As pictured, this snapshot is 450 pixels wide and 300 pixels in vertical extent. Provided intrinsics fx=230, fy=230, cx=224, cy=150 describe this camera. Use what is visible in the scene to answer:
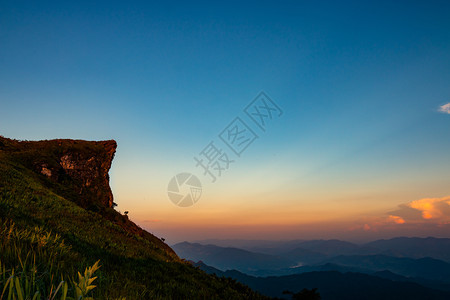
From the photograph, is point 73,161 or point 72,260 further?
point 73,161

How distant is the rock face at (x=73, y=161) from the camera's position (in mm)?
28295

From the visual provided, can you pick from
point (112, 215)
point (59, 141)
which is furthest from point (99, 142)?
point (112, 215)

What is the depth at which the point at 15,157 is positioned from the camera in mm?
26938

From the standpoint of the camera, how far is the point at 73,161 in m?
36.3

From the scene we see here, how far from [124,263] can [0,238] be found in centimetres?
565

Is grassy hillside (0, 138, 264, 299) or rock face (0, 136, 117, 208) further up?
rock face (0, 136, 117, 208)

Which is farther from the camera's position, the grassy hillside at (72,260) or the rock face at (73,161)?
the rock face at (73,161)

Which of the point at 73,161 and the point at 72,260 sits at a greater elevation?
the point at 73,161

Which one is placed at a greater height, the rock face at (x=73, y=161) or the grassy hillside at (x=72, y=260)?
the rock face at (x=73, y=161)

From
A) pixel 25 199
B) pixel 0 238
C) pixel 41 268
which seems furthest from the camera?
pixel 25 199

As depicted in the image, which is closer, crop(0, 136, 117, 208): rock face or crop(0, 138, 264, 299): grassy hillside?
crop(0, 138, 264, 299): grassy hillside

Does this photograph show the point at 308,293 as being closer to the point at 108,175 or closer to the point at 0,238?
the point at 0,238

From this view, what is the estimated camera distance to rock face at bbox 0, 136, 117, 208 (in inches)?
1114

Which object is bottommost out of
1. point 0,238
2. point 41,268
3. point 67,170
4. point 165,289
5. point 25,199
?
point 165,289
